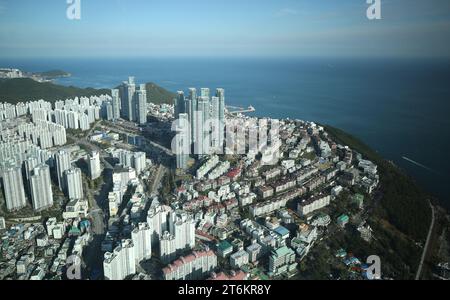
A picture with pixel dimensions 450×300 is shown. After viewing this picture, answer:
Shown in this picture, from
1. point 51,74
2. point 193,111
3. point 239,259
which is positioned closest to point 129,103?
point 193,111

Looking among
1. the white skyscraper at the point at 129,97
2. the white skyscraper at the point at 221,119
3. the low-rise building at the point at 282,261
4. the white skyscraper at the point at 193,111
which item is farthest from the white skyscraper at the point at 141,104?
the low-rise building at the point at 282,261

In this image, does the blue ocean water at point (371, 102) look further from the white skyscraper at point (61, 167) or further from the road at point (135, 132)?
the white skyscraper at point (61, 167)

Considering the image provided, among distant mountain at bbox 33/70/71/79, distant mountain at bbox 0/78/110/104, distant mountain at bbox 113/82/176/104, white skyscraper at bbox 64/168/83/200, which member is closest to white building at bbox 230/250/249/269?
white skyscraper at bbox 64/168/83/200

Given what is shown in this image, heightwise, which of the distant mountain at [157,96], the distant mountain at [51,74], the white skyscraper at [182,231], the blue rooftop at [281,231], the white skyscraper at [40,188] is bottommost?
the blue rooftop at [281,231]

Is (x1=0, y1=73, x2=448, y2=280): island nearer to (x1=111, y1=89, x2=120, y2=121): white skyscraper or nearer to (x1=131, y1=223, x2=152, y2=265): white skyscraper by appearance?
(x1=131, y1=223, x2=152, y2=265): white skyscraper
